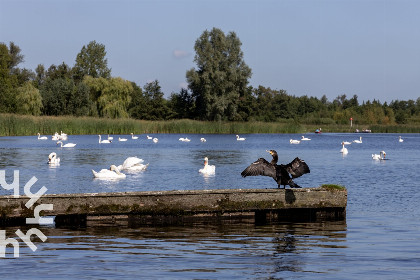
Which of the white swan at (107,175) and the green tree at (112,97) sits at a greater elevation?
the green tree at (112,97)

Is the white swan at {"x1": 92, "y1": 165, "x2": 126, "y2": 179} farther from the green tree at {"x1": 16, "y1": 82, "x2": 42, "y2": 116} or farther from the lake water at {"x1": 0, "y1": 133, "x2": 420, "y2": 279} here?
the green tree at {"x1": 16, "y1": 82, "x2": 42, "y2": 116}

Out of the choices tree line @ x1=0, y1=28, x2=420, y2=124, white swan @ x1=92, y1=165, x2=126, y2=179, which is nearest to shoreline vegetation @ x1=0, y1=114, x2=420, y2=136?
tree line @ x1=0, y1=28, x2=420, y2=124

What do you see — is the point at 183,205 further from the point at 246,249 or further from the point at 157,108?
the point at 157,108

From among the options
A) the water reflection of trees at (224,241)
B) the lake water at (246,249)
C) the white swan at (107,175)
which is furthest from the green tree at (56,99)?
the water reflection of trees at (224,241)

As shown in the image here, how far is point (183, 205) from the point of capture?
15.8 metres

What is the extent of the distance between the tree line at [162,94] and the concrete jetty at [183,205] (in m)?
69.9

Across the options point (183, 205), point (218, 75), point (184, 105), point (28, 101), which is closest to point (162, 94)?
point (184, 105)

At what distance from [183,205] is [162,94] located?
9967 centimetres

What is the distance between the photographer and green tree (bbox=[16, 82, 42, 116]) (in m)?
84.2

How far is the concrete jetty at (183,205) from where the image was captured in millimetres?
15352

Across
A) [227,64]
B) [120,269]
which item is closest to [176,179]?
[120,269]

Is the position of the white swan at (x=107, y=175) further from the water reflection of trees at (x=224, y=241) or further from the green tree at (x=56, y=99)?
the green tree at (x=56, y=99)

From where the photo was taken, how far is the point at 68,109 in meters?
94.9

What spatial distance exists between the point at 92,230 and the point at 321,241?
15.8 feet
